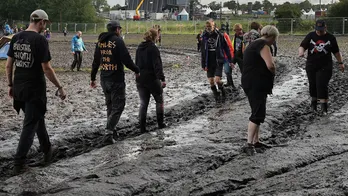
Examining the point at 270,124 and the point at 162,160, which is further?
the point at 270,124

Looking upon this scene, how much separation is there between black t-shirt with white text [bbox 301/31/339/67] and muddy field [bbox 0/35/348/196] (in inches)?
42.8

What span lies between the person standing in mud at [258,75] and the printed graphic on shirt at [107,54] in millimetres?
2119

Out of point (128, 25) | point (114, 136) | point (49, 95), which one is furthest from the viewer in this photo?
point (128, 25)

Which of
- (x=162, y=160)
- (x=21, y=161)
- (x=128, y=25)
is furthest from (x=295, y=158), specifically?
(x=128, y=25)

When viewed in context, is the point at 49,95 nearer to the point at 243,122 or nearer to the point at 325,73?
the point at 243,122

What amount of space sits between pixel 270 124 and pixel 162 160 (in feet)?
11.2

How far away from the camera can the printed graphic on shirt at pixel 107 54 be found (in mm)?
9117

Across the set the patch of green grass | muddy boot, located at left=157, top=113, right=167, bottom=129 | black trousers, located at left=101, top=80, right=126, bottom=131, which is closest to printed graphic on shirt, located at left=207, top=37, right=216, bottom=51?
muddy boot, located at left=157, top=113, right=167, bottom=129

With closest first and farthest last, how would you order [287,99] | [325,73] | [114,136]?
[114,136]
[325,73]
[287,99]

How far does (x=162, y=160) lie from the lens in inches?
309

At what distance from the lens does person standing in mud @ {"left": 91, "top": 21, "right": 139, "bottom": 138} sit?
29.8 ft

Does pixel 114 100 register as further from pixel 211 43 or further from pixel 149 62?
pixel 211 43

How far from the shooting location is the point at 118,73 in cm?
922

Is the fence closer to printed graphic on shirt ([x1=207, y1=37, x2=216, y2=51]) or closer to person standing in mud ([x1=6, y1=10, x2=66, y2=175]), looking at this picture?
printed graphic on shirt ([x1=207, y1=37, x2=216, y2=51])
